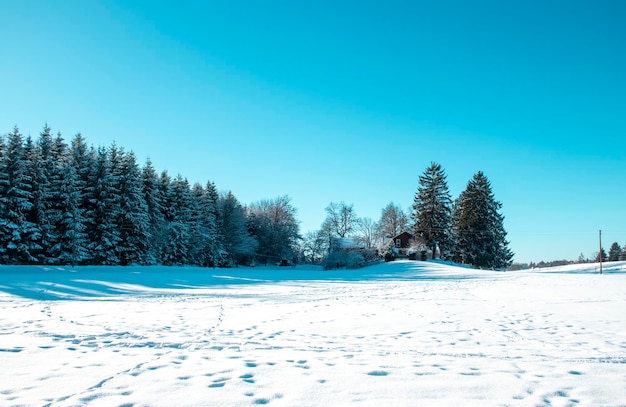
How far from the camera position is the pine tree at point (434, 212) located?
52.4 meters

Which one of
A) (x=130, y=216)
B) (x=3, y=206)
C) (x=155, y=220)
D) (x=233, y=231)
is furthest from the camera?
(x=233, y=231)

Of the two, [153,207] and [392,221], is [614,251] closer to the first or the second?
[392,221]

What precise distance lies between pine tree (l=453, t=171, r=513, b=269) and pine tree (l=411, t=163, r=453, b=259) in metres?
1.90

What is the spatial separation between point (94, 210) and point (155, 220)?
7.42 m

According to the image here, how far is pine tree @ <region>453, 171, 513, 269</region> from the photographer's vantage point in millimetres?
52438

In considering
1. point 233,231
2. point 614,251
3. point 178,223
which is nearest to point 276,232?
point 233,231

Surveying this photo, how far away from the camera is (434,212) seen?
173ft

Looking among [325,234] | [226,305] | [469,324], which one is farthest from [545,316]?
[325,234]

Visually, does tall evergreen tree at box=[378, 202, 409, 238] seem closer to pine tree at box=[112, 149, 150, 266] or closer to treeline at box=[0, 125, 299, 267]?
treeline at box=[0, 125, 299, 267]

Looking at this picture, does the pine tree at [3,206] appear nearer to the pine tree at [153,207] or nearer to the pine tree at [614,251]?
the pine tree at [153,207]

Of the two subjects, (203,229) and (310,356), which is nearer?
(310,356)

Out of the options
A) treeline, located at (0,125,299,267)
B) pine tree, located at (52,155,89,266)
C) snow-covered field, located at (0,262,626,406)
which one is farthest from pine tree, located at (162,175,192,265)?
snow-covered field, located at (0,262,626,406)

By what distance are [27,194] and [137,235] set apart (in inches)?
398

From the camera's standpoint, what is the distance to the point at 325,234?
74.4 m
